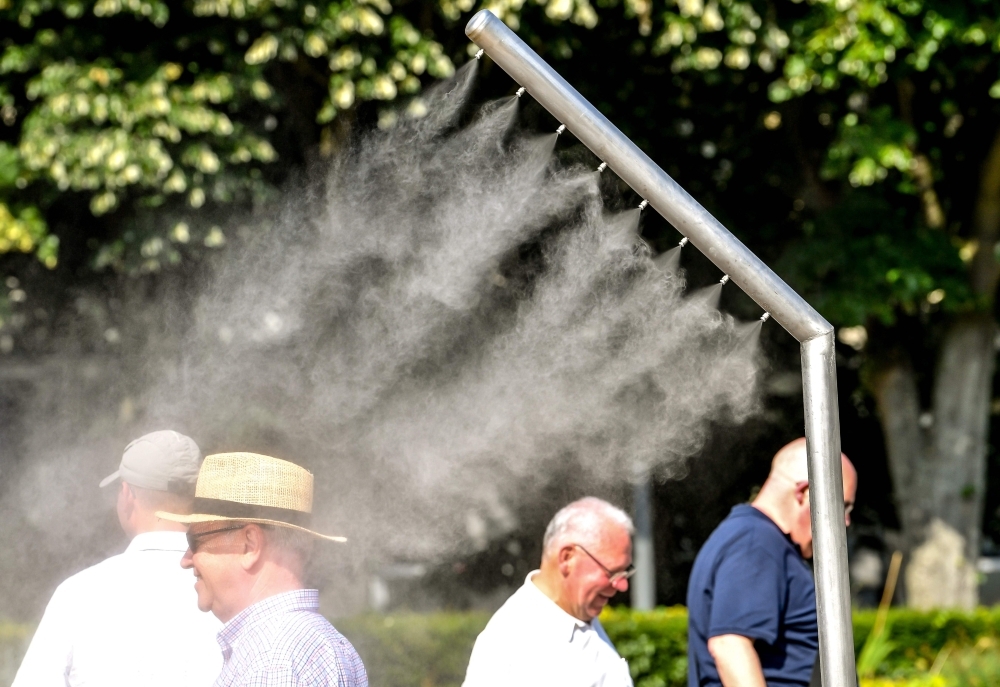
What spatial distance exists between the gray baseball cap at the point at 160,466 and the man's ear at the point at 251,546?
80cm

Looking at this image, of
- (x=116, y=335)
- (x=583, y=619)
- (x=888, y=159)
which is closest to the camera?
(x=583, y=619)

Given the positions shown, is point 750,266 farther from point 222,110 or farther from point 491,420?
point 222,110

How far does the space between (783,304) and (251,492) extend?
1.28m

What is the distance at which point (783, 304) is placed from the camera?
2.13 metres

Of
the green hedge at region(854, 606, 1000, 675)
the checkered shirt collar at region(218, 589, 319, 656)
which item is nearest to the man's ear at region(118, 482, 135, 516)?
the checkered shirt collar at region(218, 589, 319, 656)

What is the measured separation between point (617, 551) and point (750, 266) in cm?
142

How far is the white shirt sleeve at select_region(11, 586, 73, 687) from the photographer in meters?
3.11

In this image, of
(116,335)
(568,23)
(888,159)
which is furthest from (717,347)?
(116,335)

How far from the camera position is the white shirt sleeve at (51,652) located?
3.11m

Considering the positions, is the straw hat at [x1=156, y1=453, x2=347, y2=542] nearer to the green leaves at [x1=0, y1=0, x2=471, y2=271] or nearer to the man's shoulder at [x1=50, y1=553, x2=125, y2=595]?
the man's shoulder at [x1=50, y1=553, x2=125, y2=595]

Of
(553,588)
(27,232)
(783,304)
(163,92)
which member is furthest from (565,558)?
(27,232)

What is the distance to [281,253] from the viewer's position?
6.51 m

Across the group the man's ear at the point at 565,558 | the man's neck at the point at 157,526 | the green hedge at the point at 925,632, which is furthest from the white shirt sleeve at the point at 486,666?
the green hedge at the point at 925,632

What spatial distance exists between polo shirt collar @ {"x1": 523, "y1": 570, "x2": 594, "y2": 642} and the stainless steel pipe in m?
1.22
